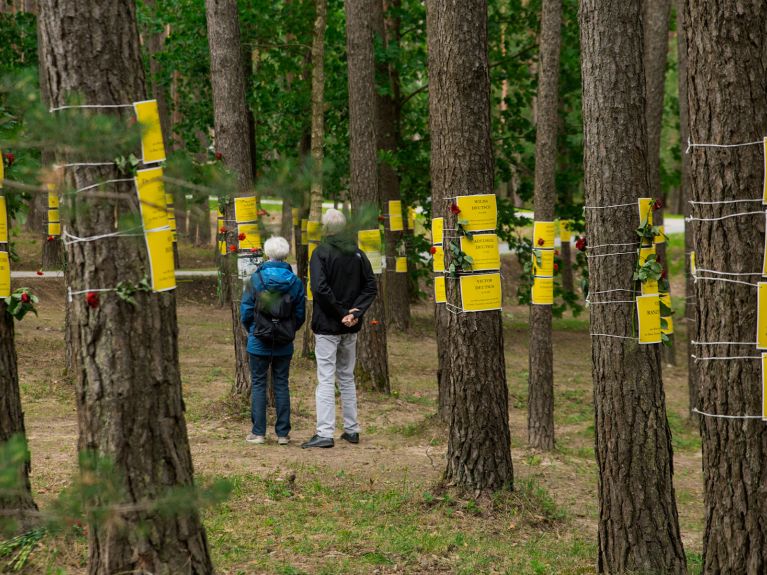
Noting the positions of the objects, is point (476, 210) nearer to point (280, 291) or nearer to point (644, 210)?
point (644, 210)

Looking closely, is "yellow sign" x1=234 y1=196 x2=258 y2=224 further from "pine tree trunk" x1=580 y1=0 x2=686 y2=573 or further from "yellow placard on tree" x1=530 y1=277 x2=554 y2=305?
"pine tree trunk" x1=580 y1=0 x2=686 y2=573

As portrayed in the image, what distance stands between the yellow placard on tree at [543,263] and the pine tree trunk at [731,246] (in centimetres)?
549

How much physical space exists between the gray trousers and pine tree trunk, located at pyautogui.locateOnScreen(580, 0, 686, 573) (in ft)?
11.8

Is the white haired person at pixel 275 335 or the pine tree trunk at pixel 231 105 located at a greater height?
the pine tree trunk at pixel 231 105

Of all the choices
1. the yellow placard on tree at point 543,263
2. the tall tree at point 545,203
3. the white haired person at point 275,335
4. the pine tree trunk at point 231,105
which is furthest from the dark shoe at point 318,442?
the yellow placard on tree at point 543,263

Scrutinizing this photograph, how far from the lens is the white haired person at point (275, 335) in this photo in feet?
28.9

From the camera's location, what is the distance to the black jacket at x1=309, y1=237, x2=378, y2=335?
29.8 ft

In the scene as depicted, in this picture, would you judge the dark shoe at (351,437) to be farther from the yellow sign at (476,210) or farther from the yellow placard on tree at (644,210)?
the yellow placard on tree at (644,210)

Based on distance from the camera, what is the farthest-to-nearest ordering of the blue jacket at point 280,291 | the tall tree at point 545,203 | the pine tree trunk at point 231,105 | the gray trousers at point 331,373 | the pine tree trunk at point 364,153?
the pine tree trunk at point 364,153
the pine tree trunk at point 231,105
the tall tree at point 545,203
the gray trousers at point 331,373
the blue jacket at point 280,291

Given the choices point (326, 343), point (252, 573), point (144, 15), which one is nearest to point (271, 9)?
point (144, 15)

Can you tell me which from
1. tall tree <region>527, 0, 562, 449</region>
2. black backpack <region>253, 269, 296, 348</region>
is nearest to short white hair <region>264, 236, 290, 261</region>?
black backpack <region>253, 269, 296, 348</region>

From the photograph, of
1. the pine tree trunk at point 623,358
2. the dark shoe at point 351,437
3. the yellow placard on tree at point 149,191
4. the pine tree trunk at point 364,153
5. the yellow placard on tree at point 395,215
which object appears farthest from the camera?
the yellow placard on tree at point 395,215

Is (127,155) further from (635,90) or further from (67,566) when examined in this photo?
(635,90)

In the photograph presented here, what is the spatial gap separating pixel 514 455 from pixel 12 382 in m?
5.96
